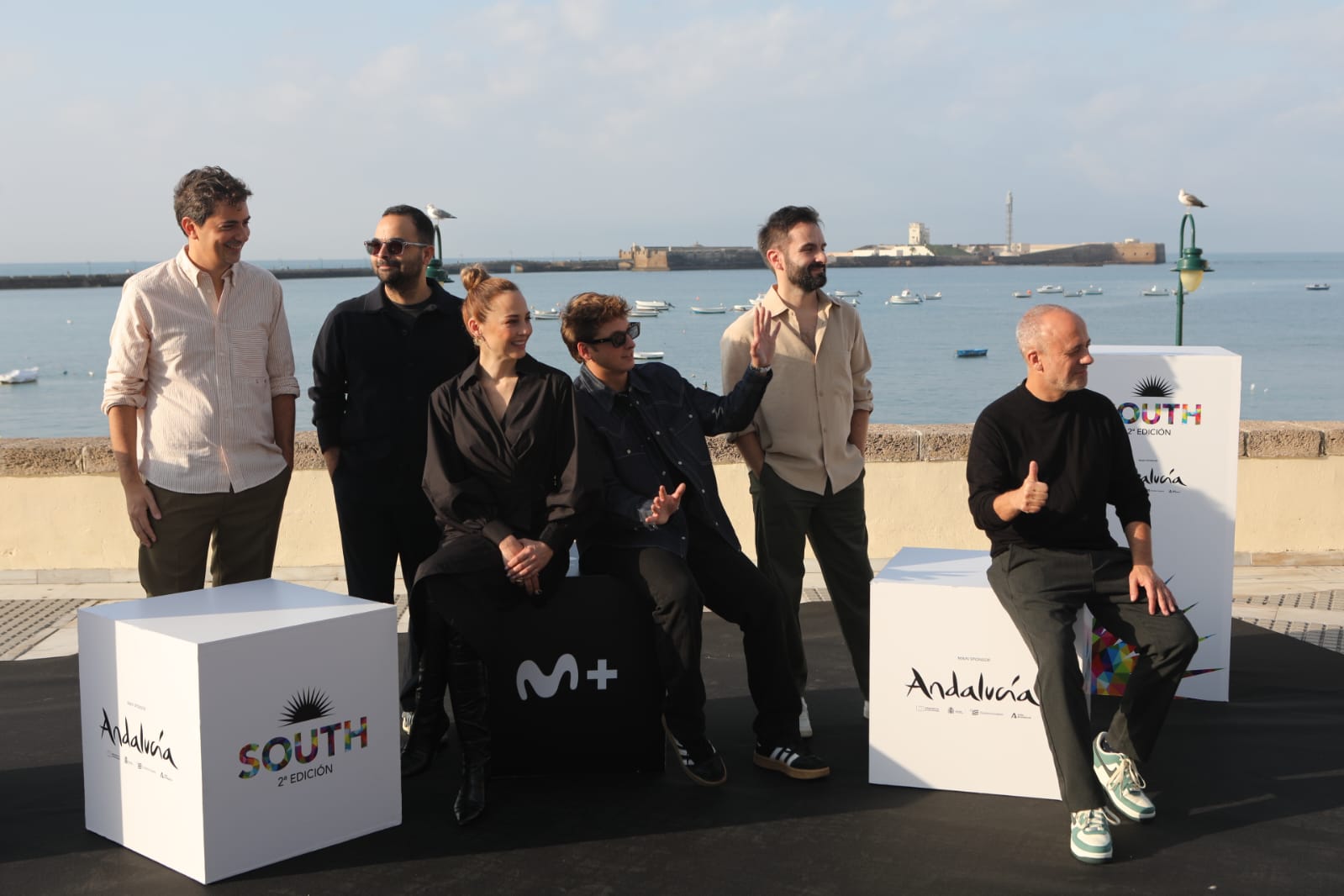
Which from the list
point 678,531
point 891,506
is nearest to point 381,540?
point 678,531

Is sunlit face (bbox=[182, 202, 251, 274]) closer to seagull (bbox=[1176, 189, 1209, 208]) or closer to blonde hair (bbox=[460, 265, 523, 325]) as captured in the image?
blonde hair (bbox=[460, 265, 523, 325])

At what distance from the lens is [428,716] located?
3.75 meters

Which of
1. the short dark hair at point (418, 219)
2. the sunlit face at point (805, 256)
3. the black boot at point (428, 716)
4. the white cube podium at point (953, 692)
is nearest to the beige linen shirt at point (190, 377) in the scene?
the short dark hair at point (418, 219)

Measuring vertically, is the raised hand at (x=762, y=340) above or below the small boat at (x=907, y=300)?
below

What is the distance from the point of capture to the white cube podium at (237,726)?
3002mm

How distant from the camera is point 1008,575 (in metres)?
3.50

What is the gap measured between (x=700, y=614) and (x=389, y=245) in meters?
1.48

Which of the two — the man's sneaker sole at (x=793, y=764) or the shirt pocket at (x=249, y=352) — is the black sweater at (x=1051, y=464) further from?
the shirt pocket at (x=249, y=352)

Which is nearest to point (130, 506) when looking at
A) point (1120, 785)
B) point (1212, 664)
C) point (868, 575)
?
point (868, 575)

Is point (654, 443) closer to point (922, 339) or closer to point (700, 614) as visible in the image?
point (700, 614)

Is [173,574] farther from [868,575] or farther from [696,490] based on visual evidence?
[868,575]

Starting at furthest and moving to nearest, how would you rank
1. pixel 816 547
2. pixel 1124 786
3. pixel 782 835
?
1. pixel 816 547
2. pixel 1124 786
3. pixel 782 835

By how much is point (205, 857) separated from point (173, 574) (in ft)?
3.65

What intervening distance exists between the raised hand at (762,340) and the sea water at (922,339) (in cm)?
720
